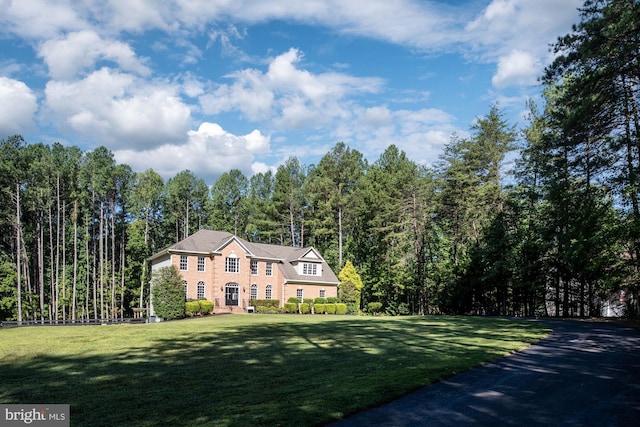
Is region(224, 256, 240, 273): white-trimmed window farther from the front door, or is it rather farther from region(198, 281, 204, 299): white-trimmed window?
region(198, 281, 204, 299): white-trimmed window

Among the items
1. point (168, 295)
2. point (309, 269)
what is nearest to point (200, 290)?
point (168, 295)

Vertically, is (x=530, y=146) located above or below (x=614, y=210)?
above

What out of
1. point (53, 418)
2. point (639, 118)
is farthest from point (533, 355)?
point (639, 118)

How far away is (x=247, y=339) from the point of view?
15.1 meters

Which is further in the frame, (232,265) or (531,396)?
(232,265)

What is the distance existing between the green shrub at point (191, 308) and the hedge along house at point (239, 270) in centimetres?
212

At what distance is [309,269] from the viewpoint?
144ft

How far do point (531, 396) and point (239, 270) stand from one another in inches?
1314

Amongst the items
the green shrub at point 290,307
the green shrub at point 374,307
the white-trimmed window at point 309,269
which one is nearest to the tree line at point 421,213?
the green shrub at point 374,307

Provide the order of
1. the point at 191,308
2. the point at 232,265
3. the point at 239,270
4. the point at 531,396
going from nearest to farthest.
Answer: the point at 531,396, the point at 191,308, the point at 232,265, the point at 239,270

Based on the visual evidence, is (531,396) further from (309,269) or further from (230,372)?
(309,269)

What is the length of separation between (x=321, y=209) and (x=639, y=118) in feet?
114

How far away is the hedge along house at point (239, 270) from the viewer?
1425 inches

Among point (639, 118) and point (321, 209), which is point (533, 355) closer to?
point (639, 118)
